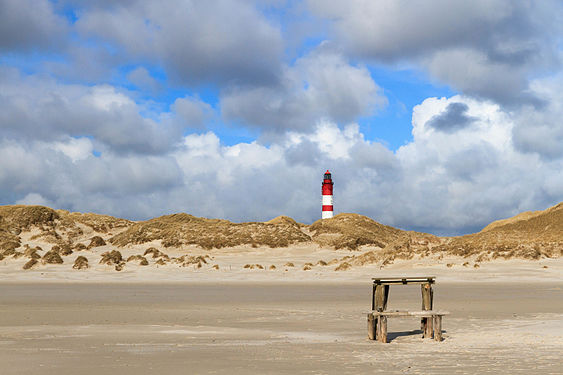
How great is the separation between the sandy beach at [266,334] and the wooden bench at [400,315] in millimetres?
242

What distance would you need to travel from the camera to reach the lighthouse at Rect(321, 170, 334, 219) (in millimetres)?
86375

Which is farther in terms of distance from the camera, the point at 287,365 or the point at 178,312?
the point at 178,312

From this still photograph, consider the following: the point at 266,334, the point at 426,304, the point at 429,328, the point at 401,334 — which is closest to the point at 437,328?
the point at 429,328

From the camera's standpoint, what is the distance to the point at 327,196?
8688 centimetres

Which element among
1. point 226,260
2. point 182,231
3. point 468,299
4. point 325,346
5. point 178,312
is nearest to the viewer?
point 325,346

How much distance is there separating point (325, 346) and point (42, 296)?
55.3 feet

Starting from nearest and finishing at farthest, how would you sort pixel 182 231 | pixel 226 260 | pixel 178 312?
1. pixel 178 312
2. pixel 226 260
3. pixel 182 231

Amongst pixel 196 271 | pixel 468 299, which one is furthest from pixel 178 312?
pixel 196 271

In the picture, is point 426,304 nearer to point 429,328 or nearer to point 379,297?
point 429,328

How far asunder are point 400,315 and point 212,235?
4807 cm

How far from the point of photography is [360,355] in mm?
11555

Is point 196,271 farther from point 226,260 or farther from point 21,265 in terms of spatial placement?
point 21,265

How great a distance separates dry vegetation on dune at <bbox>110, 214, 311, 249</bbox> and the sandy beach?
29972 millimetres

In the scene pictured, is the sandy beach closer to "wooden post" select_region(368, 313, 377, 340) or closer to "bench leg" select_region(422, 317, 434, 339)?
"wooden post" select_region(368, 313, 377, 340)
